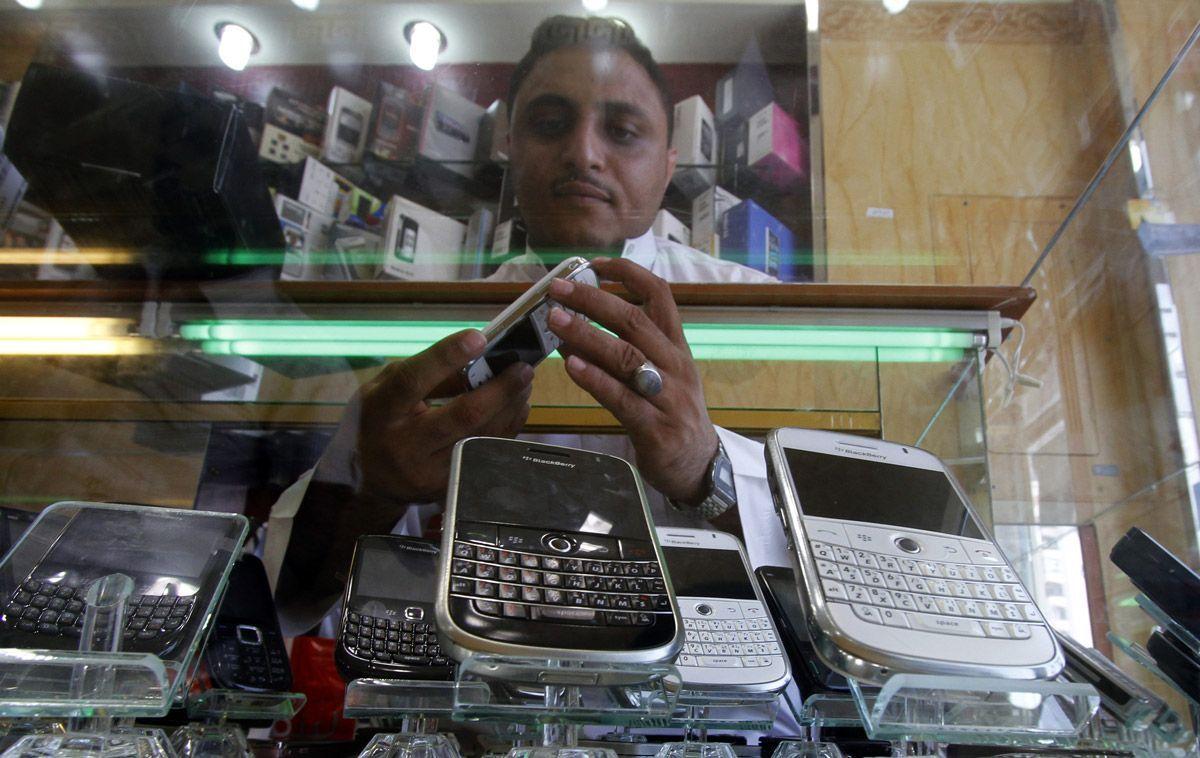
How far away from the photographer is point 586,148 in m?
0.98

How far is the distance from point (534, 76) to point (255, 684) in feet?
2.43

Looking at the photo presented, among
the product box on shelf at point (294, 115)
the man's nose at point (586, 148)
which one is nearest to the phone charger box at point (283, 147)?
the product box on shelf at point (294, 115)

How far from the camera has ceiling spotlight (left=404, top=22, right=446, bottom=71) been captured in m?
1.19

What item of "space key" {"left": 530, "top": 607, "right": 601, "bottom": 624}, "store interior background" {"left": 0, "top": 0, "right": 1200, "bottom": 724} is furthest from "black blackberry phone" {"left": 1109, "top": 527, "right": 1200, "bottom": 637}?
"space key" {"left": 530, "top": 607, "right": 601, "bottom": 624}

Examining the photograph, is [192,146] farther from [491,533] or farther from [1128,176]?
[1128,176]

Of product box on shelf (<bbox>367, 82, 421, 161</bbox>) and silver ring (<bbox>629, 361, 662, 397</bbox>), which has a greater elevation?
product box on shelf (<bbox>367, 82, 421, 161</bbox>)

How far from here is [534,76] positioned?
3.56 feet

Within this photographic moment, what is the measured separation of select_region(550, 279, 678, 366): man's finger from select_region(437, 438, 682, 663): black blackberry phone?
0.44 ft

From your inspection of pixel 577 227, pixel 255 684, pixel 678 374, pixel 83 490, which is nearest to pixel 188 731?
pixel 255 684

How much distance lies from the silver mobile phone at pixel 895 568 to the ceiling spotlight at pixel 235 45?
92cm

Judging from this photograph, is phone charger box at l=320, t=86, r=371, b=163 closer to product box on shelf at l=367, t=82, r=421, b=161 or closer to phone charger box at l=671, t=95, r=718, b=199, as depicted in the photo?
product box on shelf at l=367, t=82, r=421, b=161

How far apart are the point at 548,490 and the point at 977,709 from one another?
28 cm

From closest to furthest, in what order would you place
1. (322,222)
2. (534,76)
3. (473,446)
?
(473,446), (534,76), (322,222)

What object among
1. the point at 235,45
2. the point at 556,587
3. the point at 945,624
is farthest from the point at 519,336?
the point at 235,45
